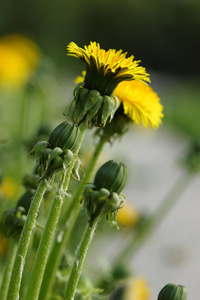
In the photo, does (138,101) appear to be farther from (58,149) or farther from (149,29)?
(149,29)

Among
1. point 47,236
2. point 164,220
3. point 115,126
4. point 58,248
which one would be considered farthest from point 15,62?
point 47,236

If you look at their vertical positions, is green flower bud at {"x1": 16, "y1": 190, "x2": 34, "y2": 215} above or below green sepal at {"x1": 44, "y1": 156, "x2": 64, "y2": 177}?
below

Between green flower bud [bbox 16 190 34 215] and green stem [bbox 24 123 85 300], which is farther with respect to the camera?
green flower bud [bbox 16 190 34 215]

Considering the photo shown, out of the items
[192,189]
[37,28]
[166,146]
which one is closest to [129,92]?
[192,189]

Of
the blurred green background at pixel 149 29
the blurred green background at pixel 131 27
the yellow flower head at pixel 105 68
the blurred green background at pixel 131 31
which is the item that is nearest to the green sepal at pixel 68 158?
the yellow flower head at pixel 105 68

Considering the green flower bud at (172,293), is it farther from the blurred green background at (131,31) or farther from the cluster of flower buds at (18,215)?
the blurred green background at (131,31)

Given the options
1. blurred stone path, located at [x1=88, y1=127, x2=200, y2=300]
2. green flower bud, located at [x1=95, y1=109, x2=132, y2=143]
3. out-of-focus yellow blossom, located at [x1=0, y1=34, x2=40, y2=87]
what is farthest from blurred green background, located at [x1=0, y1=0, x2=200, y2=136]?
green flower bud, located at [x1=95, y1=109, x2=132, y2=143]

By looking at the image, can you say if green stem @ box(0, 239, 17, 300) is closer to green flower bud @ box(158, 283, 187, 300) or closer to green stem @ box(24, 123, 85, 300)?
green stem @ box(24, 123, 85, 300)
